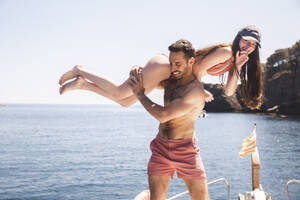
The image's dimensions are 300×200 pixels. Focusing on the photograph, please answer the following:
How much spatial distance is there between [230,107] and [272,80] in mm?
20197

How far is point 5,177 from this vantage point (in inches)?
867

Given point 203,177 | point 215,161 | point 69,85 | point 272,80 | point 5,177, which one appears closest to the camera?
point 203,177

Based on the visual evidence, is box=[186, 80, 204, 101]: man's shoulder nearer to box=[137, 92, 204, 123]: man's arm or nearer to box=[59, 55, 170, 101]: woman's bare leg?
box=[137, 92, 204, 123]: man's arm

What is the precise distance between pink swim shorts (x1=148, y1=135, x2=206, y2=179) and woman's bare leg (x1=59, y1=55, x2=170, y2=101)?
1.70 ft

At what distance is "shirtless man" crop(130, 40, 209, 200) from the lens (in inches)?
102

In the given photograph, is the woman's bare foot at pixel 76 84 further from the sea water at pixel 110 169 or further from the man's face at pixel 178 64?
the sea water at pixel 110 169

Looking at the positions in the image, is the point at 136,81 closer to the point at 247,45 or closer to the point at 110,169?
the point at 247,45

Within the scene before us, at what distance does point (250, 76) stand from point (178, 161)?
98 centimetres

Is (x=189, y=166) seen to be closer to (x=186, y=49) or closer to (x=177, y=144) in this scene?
(x=177, y=144)

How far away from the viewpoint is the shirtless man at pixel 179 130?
260cm

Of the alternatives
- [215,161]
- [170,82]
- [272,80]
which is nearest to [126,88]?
[170,82]

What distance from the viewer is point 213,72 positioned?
290 cm

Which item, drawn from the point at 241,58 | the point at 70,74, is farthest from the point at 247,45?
the point at 70,74

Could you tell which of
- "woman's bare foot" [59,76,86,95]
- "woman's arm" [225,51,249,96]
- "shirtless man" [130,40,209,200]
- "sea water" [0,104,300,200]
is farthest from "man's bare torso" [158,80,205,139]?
"sea water" [0,104,300,200]
